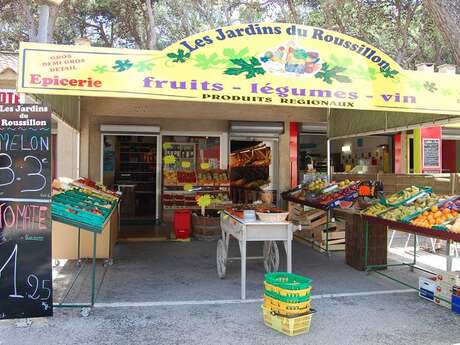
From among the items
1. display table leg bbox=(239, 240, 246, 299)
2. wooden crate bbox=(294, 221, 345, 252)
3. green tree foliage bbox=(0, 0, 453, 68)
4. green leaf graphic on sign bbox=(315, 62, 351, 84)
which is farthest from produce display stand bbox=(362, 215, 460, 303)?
green tree foliage bbox=(0, 0, 453, 68)

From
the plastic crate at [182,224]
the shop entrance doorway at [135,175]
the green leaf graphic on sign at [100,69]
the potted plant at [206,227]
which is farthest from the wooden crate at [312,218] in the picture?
the green leaf graphic on sign at [100,69]

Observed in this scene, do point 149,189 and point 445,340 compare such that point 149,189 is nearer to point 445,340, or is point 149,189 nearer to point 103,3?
point 445,340

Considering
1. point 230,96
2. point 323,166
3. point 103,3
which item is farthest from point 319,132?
point 103,3

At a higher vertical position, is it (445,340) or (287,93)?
(287,93)

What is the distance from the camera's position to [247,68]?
4.91 m

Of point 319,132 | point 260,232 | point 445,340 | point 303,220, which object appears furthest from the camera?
point 319,132

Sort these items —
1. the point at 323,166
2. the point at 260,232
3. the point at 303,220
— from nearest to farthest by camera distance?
the point at 260,232 → the point at 303,220 → the point at 323,166

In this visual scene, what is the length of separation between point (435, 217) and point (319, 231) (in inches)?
122

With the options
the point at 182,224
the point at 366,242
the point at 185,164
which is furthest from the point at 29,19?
the point at 366,242

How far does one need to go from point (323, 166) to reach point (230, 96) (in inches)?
412

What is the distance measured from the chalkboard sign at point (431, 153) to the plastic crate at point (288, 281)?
9.57 metres

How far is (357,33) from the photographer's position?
18719 millimetres

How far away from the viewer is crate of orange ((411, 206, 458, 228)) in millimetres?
5230

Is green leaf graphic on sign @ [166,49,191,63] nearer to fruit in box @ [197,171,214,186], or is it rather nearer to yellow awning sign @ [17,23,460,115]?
yellow awning sign @ [17,23,460,115]
